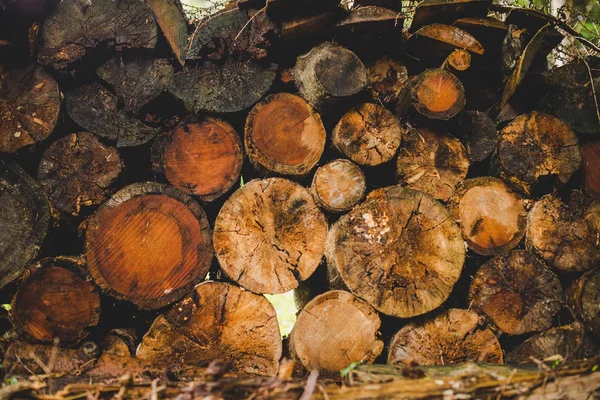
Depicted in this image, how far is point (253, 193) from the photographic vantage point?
7.25 feet

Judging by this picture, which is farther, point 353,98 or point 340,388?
point 353,98

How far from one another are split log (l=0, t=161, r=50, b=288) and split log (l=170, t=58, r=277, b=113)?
1036mm

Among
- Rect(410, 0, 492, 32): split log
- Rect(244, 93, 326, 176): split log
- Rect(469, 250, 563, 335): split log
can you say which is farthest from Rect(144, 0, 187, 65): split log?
Rect(469, 250, 563, 335): split log

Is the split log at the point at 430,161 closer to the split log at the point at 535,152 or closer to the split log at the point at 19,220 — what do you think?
the split log at the point at 535,152

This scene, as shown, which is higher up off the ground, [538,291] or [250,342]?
[250,342]

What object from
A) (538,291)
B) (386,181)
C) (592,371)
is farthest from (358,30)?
(592,371)

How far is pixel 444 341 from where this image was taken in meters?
2.22

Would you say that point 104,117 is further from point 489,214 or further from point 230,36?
point 489,214

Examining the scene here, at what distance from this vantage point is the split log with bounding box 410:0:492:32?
8.29 ft

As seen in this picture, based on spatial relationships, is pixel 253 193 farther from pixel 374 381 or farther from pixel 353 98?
pixel 374 381

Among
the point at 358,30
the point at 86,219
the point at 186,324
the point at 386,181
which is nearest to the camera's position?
the point at 186,324

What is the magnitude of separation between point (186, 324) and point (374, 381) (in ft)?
3.70

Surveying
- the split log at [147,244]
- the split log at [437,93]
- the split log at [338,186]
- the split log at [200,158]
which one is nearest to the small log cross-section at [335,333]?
the split log at [338,186]

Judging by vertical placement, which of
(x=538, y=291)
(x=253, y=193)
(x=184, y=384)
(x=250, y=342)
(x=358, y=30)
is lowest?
(x=538, y=291)
